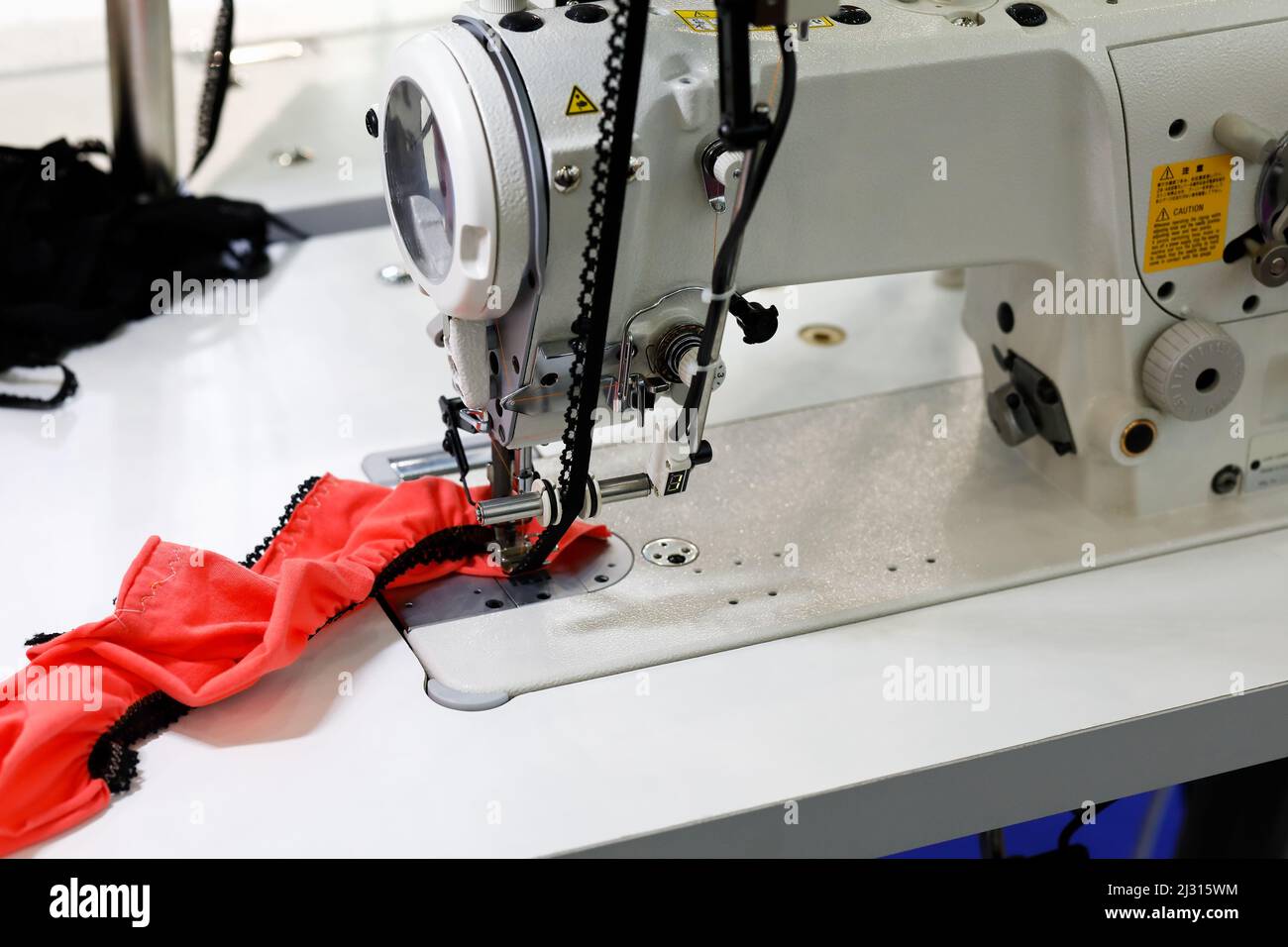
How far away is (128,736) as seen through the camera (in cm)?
127

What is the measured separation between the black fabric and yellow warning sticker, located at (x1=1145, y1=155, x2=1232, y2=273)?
125 centimetres

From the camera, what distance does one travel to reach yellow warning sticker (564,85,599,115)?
124 centimetres

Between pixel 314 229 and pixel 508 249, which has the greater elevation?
pixel 508 249

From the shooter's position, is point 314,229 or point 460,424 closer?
point 460,424

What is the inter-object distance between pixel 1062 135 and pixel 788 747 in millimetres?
653

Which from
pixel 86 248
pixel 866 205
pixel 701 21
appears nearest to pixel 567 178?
pixel 701 21

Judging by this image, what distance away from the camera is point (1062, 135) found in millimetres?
1457

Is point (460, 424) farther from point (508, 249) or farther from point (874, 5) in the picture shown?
point (874, 5)

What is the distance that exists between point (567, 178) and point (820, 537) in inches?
20.3

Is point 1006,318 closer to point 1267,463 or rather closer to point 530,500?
point 1267,463

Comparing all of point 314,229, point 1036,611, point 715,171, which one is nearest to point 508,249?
point 715,171
